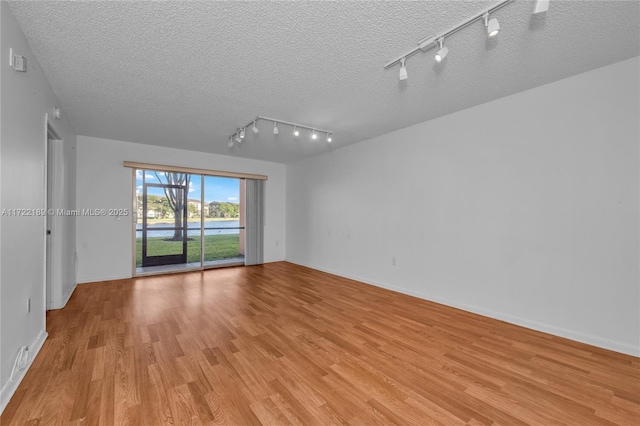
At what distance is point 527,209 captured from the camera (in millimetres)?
2861

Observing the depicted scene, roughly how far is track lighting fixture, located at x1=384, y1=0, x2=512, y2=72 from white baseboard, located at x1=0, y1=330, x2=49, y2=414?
361 cm

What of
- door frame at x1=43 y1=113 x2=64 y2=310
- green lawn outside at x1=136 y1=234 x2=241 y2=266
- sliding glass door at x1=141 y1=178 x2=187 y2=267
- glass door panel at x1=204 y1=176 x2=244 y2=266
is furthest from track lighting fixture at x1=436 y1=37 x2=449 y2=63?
glass door panel at x1=204 y1=176 x2=244 y2=266

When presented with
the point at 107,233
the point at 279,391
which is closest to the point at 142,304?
the point at 107,233

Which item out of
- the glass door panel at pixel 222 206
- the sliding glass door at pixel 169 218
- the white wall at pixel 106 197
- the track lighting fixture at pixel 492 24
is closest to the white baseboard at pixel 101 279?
the white wall at pixel 106 197

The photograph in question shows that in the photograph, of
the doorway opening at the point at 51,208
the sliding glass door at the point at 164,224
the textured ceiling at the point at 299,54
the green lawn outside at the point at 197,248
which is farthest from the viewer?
the green lawn outside at the point at 197,248

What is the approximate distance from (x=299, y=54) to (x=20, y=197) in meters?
2.37

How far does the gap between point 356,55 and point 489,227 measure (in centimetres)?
252

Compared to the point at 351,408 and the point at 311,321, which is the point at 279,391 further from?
the point at 311,321

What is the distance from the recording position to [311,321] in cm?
298

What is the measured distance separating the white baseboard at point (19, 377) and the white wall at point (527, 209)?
13.5 feet

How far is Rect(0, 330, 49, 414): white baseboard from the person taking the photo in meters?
1.60

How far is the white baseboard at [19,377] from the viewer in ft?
5.24

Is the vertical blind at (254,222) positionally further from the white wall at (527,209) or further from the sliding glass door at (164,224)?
the white wall at (527,209)

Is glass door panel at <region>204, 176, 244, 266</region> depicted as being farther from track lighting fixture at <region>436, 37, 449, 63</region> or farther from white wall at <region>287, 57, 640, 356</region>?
track lighting fixture at <region>436, 37, 449, 63</region>
